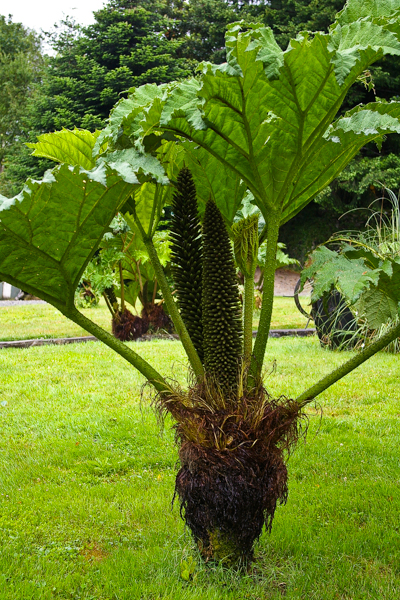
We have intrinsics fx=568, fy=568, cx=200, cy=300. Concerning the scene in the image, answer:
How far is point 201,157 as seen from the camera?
7.34 ft

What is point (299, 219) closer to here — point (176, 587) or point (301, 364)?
point (301, 364)

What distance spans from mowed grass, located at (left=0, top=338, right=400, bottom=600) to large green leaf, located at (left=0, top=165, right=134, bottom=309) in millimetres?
1160

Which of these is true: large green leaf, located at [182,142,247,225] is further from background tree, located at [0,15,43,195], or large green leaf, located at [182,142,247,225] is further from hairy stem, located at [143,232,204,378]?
background tree, located at [0,15,43,195]

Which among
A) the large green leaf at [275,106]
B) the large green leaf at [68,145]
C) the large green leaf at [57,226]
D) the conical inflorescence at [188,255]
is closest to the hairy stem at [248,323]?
the conical inflorescence at [188,255]

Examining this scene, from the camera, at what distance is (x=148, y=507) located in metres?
3.01

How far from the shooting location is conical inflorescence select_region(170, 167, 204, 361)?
7.10 ft

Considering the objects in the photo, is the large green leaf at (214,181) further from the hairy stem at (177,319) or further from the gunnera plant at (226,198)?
the hairy stem at (177,319)

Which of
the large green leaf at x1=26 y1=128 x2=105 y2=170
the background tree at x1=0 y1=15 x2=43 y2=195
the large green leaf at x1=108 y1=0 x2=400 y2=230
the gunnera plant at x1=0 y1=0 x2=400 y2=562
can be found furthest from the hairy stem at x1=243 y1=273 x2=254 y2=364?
the background tree at x1=0 y1=15 x2=43 y2=195

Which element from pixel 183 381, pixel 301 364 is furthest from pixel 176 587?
pixel 301 364

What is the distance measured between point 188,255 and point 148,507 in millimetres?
1517

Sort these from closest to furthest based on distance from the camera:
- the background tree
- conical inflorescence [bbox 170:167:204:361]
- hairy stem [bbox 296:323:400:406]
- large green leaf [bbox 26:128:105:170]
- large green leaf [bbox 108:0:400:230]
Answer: large green leaf [bbox 108:0:400:230], hairy stem [bbox 296:323:400:406], conical inflorescence [bbox 170:167:204:361], large green leaf [bbox 26:128:105:170], the background tree

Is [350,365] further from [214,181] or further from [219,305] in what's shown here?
[214,181]

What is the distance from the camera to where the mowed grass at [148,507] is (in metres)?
2.27

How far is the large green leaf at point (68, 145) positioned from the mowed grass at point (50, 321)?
6943 mm
